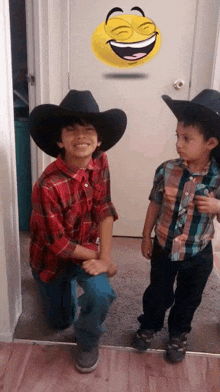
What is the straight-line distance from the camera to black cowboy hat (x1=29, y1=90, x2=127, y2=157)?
110cm

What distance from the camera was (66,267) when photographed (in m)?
1.31

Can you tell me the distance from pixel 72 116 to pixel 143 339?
81 cm

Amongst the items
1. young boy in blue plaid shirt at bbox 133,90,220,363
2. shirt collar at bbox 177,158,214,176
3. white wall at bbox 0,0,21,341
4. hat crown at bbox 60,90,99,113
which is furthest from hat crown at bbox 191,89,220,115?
white wall at bbox 0,0,21,341

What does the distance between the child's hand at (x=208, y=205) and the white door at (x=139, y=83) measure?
89cm

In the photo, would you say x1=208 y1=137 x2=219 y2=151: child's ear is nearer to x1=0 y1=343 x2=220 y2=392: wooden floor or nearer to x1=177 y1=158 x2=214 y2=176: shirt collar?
x1=177 y1=158 x2=214 y2=176: shirt collar

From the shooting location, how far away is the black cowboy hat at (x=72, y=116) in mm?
1104

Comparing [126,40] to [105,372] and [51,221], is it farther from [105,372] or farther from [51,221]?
[105,372]

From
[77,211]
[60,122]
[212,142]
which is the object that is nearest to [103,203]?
[77,211]

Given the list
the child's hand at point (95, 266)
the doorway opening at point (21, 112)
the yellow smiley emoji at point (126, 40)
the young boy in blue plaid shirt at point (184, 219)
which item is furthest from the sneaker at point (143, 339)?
the yellow smiley emoji at point (126, 40)

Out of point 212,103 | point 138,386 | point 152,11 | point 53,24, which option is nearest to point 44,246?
point 138,386

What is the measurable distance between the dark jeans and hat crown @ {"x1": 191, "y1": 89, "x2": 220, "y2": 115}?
0.46 meters

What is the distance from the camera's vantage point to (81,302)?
121 centimetres

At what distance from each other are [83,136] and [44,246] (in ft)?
1.33

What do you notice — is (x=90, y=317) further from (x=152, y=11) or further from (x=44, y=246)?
(x=152, y=11)
